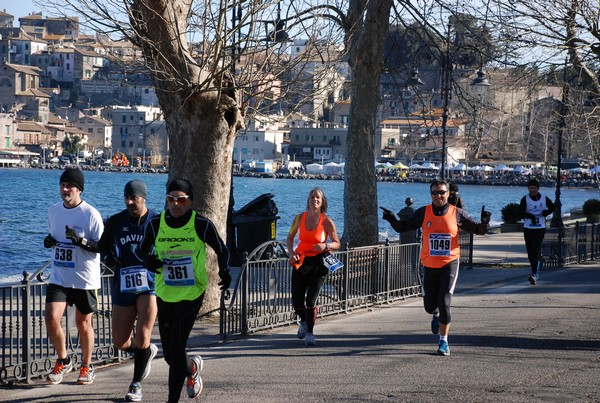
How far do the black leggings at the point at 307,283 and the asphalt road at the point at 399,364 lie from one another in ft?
1.54

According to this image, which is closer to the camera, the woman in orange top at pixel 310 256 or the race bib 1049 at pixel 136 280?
the race bib 1049 at pixel 136 280

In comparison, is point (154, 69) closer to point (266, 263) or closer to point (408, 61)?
point (266, 263)

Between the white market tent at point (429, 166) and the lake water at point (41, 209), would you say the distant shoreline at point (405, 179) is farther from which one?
the lake water at point (41, 209)

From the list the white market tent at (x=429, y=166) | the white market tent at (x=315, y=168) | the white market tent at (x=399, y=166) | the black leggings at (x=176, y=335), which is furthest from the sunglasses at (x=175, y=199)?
the white market tent at (x=315, y=168)

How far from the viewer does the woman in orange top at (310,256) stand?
463 inches

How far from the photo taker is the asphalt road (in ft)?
29.5

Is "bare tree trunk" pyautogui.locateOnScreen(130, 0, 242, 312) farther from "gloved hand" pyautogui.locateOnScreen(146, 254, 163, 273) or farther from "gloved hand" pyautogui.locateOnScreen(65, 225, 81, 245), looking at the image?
"gloved hand" pyautogui.locateOnScreen(146, 254, 163, 273)

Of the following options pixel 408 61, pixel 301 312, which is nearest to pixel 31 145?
pixel 408 61

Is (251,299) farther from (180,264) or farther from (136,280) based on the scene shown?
(180,264)

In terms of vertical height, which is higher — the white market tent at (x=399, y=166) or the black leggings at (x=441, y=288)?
the black leggings at (x=441, y=288)

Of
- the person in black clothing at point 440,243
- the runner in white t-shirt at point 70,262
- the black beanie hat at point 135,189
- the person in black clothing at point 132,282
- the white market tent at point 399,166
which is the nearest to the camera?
the person in black clothing at point 132,282

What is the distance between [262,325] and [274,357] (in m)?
2.07

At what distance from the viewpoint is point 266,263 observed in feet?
42.0

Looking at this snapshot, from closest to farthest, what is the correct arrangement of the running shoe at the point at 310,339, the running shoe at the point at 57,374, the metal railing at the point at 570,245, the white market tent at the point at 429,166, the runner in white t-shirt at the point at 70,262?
the runner in white t-shirt at the point at 70,262, the running shoe at the point at 57,374, the running shoe at the point at 310,339, the metal railing at the point at 570,245, the white market tent at the point at 429,166
